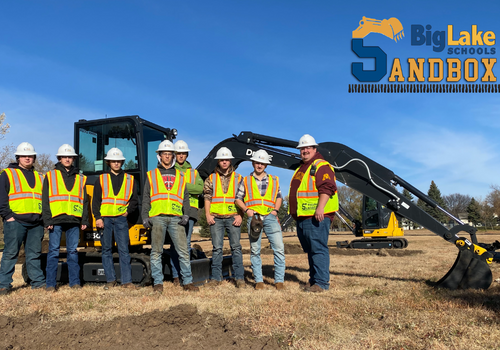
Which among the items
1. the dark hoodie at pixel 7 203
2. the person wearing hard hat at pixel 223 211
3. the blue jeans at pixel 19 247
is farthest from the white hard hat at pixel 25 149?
the person wearing hard hat at pixel 223 211

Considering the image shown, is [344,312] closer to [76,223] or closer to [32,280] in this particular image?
[76,223]

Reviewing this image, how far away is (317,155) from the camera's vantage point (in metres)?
6.39

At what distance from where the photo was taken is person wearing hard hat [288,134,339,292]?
5.92m

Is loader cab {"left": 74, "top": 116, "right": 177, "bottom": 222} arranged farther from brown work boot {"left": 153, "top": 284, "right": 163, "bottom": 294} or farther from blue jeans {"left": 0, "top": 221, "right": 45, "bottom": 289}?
brown work boot {"left": 153, "top": 284, "right": 163, "bottom": 294}

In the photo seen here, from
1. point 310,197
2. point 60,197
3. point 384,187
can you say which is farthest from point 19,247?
point 384,187

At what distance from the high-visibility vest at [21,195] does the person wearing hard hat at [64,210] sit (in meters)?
0.24

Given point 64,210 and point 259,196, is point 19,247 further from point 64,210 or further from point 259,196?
point 259,196

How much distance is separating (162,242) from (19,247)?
234 centimetres

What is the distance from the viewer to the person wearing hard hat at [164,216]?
19.9ft

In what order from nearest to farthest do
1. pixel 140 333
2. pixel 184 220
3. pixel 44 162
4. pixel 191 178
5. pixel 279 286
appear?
1. pixel 140 333
2. pixel 184 220
3. pixel 279 286
4. pixel 191 178
5. pixel 44 162

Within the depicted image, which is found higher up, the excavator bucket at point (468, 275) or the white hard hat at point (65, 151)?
the white hard hat at point (65, 151)

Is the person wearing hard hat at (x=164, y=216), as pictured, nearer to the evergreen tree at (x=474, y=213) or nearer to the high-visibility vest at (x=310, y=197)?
the high-visibility vest at (x=310, y=197)

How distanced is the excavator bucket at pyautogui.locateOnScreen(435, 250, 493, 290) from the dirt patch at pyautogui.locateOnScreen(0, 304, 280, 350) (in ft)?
11.8

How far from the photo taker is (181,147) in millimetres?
6828
